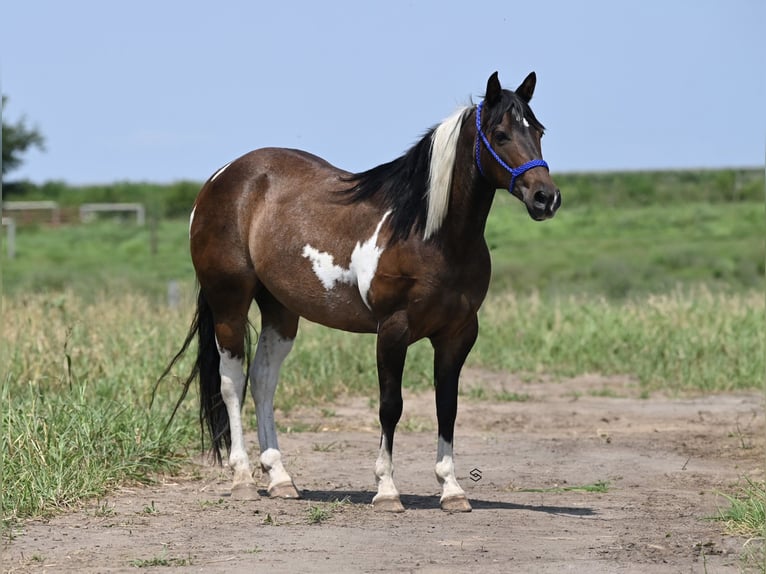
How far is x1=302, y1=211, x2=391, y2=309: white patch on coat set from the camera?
6.74 m

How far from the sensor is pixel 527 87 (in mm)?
6512

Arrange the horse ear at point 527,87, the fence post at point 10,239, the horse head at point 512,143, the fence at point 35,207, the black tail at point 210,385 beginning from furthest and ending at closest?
1. the fence at point 35,207
2. the fence post at point 10,239
3. the black tail at point 210,385
4. the horse ear at point 527,87
5. the horse head at point 512,143

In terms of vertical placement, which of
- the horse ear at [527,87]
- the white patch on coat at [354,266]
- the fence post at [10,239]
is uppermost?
the fence post at [10,239]

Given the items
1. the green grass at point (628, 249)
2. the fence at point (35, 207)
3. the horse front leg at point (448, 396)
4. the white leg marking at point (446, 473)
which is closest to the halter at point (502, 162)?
the horse front leg at point (448, 396)

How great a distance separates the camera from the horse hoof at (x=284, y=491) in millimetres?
7215

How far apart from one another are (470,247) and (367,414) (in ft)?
13.8

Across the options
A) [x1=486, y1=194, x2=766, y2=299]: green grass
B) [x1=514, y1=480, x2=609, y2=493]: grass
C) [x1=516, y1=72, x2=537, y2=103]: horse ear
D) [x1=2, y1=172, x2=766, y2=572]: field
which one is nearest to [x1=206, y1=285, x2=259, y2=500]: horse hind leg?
[x1=2, y1=172, x2=766, y2=572]: field

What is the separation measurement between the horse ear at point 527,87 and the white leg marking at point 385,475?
2034 mm

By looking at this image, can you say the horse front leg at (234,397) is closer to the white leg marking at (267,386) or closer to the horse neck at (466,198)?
the white leg marking at (267,386)

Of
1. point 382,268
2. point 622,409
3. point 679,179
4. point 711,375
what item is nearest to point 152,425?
point 382,268

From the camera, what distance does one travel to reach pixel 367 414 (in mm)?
10539

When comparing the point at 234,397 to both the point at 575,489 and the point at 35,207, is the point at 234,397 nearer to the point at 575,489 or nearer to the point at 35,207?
the point at 575,489

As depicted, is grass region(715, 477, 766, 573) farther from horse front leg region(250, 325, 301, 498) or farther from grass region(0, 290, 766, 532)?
grass region(0, 290, 766, 532)

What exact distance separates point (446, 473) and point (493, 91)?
2127mm
